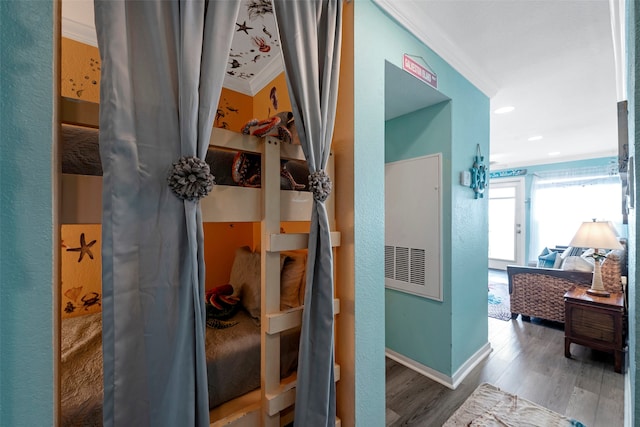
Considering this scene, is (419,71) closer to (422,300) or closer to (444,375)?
(422,300)

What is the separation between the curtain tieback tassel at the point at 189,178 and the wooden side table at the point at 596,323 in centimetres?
327

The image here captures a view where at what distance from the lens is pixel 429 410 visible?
1.74 m

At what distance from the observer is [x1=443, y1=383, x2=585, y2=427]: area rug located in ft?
5.22

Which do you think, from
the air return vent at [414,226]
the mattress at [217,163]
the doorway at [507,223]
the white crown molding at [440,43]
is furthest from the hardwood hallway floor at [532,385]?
the doorway at [507,223]

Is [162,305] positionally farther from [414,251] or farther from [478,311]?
[478,311]

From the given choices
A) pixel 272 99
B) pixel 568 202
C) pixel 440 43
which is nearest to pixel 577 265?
pixel 440 43

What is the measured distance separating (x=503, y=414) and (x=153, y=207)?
232 cm

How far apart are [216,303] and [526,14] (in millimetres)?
2571

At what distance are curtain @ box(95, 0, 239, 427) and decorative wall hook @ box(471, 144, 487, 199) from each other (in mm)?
2159

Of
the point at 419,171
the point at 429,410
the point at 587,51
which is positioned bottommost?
the point at 429,410

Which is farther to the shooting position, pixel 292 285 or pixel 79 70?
pixel 79 70
